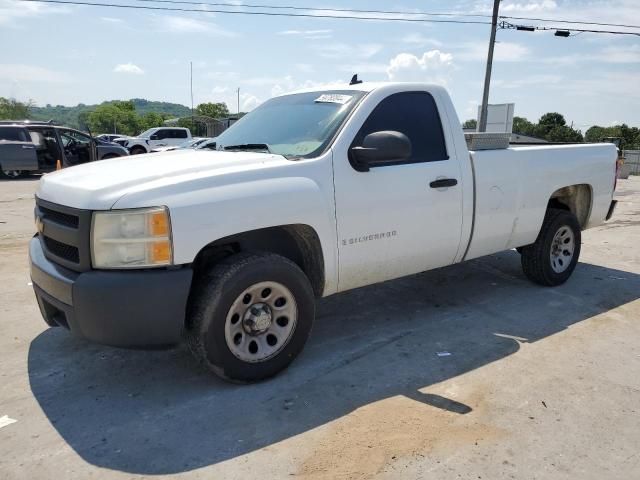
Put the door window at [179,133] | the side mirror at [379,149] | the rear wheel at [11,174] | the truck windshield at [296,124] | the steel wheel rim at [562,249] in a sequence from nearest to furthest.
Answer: the side mirror at [379,149], the truck windshield at [296,124], the steel wheel rim at [562,249], the rear wheel at [11,174], the door window at [179,133]

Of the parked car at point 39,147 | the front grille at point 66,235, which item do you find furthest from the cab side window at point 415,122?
the parked car at point 39,147

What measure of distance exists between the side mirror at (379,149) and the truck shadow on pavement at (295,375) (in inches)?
56.3

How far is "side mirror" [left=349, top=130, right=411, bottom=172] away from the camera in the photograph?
3.73m

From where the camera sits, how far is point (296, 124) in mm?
4188

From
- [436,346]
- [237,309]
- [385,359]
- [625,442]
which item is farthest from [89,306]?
[625,442]

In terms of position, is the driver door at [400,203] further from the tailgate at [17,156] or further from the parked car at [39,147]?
the tailgate at [17,156]

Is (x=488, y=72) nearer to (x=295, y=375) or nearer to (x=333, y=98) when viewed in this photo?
(x=333, y=98)

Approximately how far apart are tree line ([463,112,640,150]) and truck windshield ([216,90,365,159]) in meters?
58.3

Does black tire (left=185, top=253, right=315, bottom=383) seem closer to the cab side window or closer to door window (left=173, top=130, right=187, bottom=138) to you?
the cab side window

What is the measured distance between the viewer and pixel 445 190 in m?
4.37

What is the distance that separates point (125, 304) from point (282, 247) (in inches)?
48.5

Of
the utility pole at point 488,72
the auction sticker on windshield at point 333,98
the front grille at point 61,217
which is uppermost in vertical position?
the utility pole at point 488,72

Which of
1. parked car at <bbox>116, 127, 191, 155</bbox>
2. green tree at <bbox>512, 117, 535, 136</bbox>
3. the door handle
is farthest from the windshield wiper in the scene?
green tree at <bbox>512, 117, 535, 136</bbox>

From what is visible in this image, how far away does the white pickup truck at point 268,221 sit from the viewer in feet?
10.1
